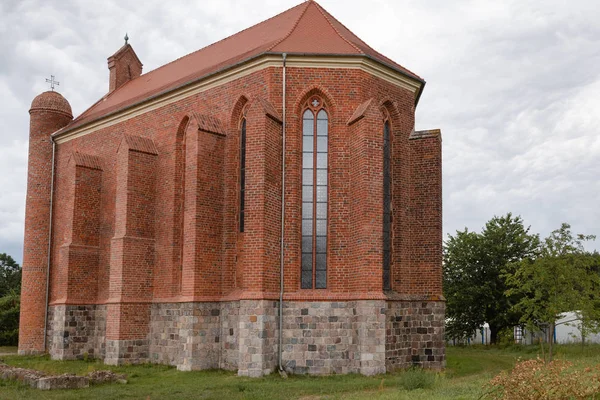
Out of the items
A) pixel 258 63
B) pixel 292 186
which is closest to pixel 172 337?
pixel 292 186

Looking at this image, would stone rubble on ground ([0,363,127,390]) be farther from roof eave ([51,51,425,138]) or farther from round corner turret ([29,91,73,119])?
round corner turret ([29,91,73,119])

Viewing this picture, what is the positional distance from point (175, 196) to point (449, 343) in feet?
78.9

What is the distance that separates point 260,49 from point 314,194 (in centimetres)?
511

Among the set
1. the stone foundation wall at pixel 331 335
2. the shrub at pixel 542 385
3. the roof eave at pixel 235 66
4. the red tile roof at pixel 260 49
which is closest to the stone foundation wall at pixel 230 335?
the stone foundation wall at pixel 331 335

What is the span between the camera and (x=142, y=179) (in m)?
22.6

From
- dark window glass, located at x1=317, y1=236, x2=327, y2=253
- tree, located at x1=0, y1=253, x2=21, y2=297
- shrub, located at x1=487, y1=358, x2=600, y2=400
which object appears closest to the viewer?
shrub, located at x1=487, y1=358, x2=600, y2=400

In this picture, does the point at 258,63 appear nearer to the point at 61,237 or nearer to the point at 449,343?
the point at 61,237

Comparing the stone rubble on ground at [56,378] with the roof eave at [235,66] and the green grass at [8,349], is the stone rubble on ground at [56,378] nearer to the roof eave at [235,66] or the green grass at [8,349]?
the roof eave at [235,66]

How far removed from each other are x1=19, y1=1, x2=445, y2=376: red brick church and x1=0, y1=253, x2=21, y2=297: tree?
31.2m

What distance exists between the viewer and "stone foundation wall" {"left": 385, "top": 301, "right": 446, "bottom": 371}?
61.5 feet

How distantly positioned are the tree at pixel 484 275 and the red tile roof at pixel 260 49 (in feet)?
47.4

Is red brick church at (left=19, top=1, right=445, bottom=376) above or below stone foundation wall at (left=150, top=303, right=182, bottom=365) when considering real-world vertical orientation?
above

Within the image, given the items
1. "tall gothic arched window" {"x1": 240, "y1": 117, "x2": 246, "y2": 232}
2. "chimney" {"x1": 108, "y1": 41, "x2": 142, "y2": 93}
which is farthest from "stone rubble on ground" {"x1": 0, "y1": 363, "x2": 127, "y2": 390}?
"chimney" {"x1": 108, "y1": 41, "x2": 142, "y2": 93}

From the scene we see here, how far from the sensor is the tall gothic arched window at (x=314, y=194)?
18844mm
